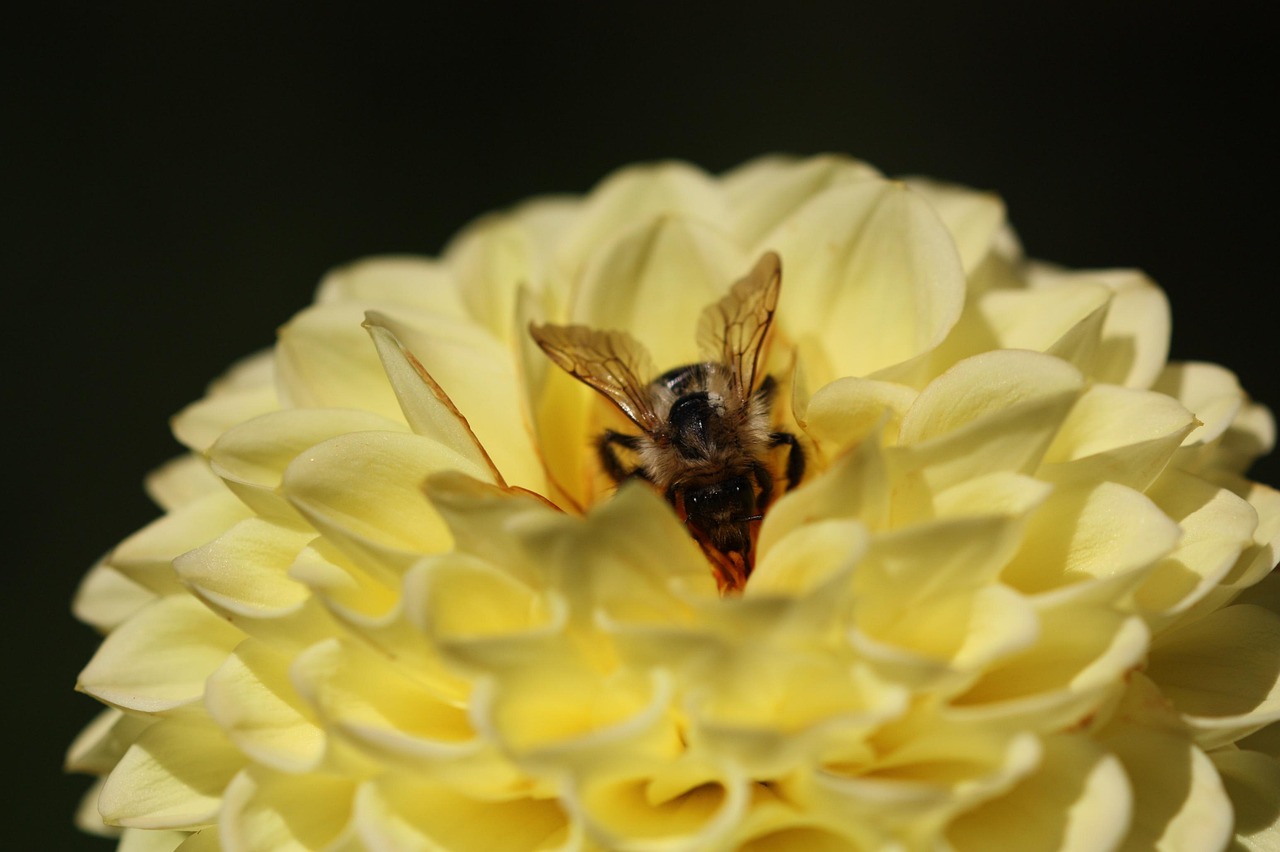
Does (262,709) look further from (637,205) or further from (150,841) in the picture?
(637,205)

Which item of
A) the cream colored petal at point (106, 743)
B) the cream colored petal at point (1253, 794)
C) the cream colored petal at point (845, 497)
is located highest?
the cream colored petal at point (845, 497)

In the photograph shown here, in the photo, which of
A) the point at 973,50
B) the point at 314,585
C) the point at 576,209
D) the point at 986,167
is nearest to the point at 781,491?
the point at 314,585

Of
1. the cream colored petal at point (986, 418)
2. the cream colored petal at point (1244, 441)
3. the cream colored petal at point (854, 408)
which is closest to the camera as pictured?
the cream colored petal at point (986, 418)

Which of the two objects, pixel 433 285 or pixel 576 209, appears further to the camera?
pixel 576 209

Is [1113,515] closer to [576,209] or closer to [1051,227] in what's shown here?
[576,209]

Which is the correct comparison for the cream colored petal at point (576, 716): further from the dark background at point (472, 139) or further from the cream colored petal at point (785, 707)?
the dark background at point (472, 139)

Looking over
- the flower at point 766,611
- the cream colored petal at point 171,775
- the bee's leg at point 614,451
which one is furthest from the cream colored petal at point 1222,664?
the cream colored petal at point 171,775

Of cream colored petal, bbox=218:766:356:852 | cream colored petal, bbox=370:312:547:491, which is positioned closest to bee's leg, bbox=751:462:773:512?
cream colored petal, bbox=370:312:547:491
